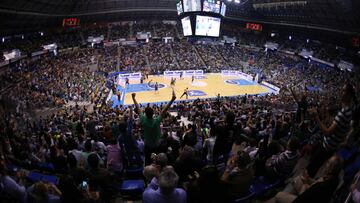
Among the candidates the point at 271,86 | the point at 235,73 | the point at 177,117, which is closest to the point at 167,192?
the point at 177,117

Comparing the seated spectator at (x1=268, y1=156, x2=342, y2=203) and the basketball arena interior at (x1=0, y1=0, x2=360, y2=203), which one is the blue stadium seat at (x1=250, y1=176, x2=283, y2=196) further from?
the seated spectator at (x1=268, y1=156, x2=342, y2=203)

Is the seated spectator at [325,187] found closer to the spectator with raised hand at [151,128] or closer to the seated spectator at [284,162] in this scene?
the seated spectator at [284,162]

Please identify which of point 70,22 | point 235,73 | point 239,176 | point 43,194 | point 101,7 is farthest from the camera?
point 101,7

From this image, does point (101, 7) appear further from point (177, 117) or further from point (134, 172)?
point (134, 172)

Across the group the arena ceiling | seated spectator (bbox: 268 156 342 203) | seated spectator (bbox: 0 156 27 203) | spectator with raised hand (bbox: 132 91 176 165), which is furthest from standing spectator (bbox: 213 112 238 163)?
the arena ceiling

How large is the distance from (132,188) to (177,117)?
13270 mm

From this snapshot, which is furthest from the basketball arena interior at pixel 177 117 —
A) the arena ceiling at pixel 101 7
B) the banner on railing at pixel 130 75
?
the banner on railing at pixel 130 75

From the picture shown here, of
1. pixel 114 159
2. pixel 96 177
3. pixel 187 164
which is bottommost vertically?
pixel 114 159

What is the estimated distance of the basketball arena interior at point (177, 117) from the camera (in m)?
4.77

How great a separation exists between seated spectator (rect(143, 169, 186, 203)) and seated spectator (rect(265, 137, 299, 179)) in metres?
2.75

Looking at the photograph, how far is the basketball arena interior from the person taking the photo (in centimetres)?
477

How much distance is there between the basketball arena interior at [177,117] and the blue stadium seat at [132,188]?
0.03 metres

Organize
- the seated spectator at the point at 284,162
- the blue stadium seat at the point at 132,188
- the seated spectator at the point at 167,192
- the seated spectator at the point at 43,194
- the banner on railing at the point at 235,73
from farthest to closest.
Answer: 1. the banner on railing at the point at 235,73
2. the blue stadium seat at the point at 132,188
3. the seated spectator at the point at 284,162
4. the seated spectator at the point at 43,194
5. the seated spectator at the point at 167,192

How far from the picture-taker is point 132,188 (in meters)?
6.05
